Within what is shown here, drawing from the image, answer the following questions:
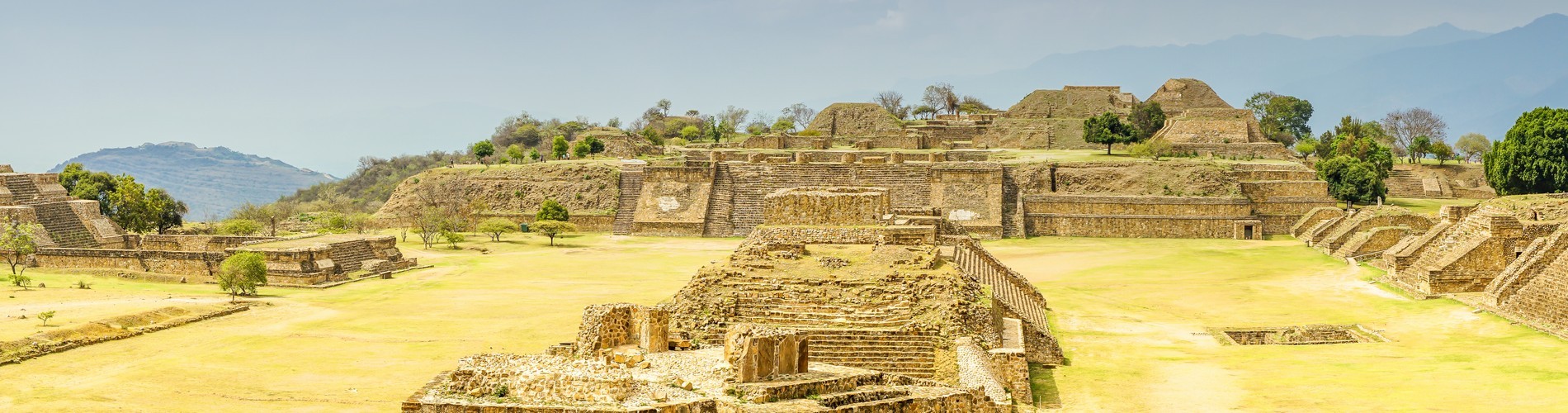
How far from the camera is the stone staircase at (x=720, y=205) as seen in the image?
54844 mm

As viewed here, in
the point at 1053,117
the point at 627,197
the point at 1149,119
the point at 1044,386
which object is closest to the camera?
the point at 1044,386

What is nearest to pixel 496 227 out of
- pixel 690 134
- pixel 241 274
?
pixel 241 274

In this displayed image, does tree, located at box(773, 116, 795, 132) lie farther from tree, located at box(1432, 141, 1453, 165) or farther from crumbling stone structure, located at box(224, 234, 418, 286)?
crumbling stone structure, located at box(224, 234, 418, 286)

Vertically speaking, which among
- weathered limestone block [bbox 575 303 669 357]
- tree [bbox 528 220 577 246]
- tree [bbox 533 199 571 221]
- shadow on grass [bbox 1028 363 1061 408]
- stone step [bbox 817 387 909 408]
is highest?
tree [bbox 533 199 571 221]

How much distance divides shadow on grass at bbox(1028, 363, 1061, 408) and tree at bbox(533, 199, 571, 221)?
35802mm

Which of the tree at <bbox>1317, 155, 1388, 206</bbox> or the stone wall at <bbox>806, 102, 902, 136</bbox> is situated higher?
the stone wall at <bbox>806, 102, 902, 136</bbox>

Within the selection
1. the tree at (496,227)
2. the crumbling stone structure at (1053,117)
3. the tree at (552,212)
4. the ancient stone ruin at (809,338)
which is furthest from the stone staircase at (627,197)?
the ancient stone ruin at (809,338)

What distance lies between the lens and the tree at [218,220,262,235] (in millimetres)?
46906

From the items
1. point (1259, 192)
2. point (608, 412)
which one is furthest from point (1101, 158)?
point (608, 412)

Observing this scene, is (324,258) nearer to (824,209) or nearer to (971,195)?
(824,209)

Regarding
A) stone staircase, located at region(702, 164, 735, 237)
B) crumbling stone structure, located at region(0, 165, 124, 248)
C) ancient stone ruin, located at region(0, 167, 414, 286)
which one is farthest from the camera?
stone staircase, located at region(702, 164, 735, 237)

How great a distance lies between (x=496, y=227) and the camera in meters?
51.0

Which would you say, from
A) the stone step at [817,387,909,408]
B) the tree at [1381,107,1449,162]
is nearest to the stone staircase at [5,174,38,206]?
the stone step at [817,387,909,408]

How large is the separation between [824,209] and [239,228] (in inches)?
1119
